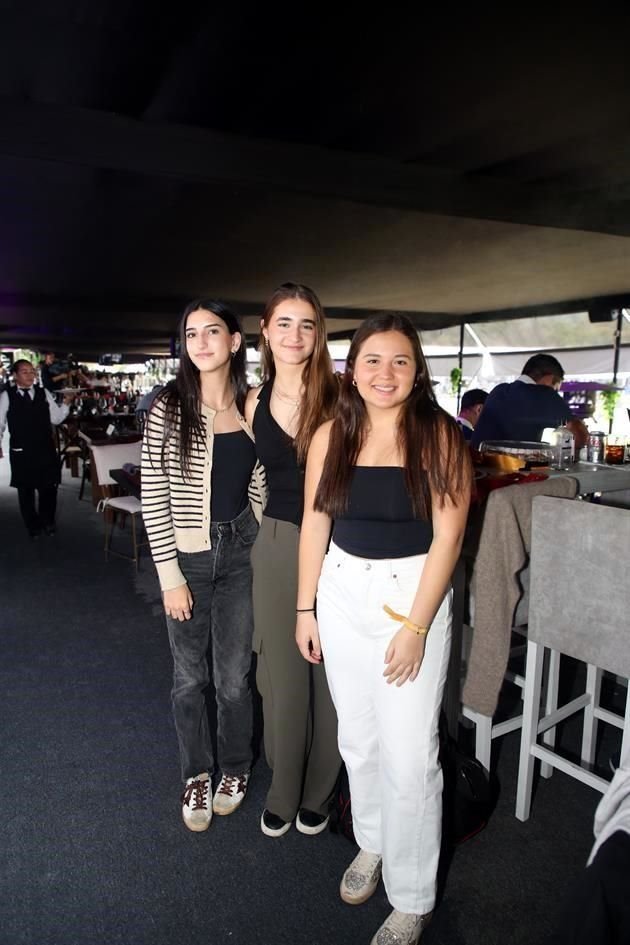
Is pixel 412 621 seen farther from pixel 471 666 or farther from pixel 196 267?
pixel 196 267

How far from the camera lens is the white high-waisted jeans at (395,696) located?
56.6 inches

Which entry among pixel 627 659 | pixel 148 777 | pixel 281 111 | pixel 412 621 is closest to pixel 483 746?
pixel 627 659

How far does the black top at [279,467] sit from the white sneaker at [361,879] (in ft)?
3.21

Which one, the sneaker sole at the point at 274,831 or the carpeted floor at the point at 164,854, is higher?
the sneaker sole at the point at 274,831

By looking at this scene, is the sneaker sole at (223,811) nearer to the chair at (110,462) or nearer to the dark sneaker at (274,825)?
the dark sneaker at (274,825)

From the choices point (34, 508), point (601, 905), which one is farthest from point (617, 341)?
point (601, 905)

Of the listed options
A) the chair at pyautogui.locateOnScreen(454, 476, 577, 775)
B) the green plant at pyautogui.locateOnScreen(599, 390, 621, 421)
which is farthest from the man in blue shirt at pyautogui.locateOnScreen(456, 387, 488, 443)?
the green plant at pyautogui.locateOnScreen(599, 390, 621, 421)

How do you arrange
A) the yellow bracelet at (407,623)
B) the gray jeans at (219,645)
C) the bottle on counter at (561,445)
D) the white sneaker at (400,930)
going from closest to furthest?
1. the yellow bracelet at (407,623)
2. the white sneaker at (400,930)
3. the gray jeans at (219,645)
4. the bottle on counter at (561,445)

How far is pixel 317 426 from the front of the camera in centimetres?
167

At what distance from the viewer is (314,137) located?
13.8ft

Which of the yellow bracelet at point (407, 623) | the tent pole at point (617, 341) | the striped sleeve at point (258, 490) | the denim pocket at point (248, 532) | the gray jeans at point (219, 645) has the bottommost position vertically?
the gray jeans at point (219, 645)

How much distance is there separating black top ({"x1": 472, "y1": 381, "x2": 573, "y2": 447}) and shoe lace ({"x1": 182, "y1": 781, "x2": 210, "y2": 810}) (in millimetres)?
2553

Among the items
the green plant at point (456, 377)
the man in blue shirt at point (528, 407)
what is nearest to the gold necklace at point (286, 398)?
the man in blue shirt at point (528, 407)

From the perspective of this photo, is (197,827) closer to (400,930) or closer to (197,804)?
(197,804)
